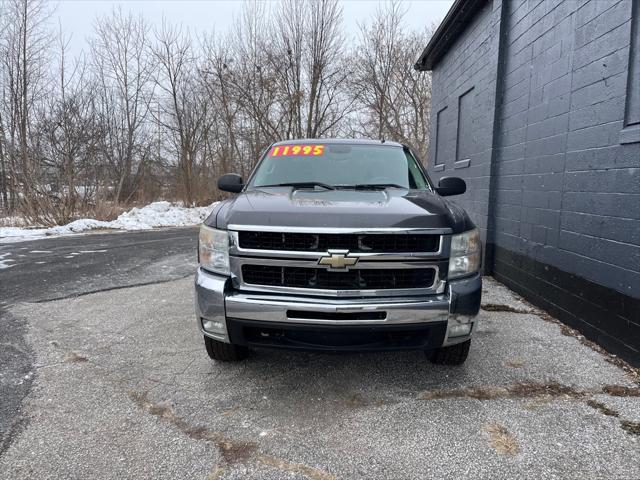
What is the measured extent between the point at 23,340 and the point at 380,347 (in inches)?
129

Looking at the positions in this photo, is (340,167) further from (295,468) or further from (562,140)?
(295,468)

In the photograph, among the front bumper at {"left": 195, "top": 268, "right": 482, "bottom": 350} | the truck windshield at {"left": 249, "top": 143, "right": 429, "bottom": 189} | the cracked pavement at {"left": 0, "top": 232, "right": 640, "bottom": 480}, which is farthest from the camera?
the truck windshield at {"left": 249, "top": 143, "right": 429, "bottom": 189}

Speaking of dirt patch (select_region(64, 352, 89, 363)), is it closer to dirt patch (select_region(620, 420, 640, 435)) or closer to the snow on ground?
dirt patch (select_region(620, 420, 640, 435))

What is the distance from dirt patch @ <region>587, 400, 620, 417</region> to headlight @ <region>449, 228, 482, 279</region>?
3.68 ft

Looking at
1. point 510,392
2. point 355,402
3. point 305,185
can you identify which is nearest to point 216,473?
point 355,402

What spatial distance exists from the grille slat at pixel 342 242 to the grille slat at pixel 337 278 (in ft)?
0.45

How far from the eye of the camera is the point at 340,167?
3877 mm

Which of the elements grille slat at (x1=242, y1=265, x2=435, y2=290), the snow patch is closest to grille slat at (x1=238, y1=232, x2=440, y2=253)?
grille slat at (x1=242, y1=265, x2=435, y2=290)

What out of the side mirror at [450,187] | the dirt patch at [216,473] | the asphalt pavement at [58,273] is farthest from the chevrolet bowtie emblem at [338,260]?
the asphalt pavement at [58,273]

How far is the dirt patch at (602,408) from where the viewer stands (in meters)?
2.56

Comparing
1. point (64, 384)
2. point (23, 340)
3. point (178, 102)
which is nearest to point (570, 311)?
point (64, 384)

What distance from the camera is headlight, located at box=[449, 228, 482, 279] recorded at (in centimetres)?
268

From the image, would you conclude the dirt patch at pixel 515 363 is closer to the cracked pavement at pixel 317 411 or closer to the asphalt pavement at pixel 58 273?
the cracked pavement at pixel 317 411

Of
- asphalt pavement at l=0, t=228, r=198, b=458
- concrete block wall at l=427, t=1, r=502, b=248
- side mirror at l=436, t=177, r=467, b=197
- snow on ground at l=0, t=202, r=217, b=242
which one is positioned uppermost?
concrete block wall at l=427, t=1, r=502, b=248
